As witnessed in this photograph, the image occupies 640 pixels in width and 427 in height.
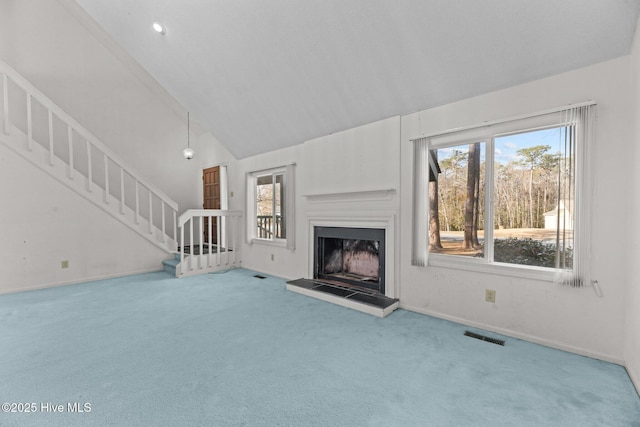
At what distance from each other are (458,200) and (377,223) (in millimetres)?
942

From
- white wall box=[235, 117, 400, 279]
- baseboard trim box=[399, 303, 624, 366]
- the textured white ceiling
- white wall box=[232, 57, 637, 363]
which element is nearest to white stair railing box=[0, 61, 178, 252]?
the textured white ceiling

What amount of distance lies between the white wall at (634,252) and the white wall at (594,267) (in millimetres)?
81

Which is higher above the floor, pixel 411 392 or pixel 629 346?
pixel 629 346

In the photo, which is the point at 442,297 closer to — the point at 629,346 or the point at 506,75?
the point at 629,346

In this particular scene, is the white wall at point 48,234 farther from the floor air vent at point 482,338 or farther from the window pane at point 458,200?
the floor air vent at point 482,338

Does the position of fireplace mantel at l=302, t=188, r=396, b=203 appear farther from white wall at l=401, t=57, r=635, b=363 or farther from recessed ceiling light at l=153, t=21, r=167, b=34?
recessed ceiling light at l=153, t=21, r=167, b=34

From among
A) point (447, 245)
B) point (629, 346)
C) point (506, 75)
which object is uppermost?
point (506, 75)

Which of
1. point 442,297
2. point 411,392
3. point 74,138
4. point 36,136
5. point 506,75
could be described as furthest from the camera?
point 74,138

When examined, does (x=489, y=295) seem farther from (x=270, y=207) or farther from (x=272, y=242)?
(x=270, y=207)

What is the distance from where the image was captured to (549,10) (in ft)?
6.44

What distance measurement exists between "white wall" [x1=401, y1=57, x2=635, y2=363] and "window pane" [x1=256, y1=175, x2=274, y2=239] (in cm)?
330

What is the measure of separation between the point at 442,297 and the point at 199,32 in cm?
421

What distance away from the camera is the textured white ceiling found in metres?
2.08

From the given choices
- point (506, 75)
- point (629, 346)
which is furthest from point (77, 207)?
point (629, 346)
